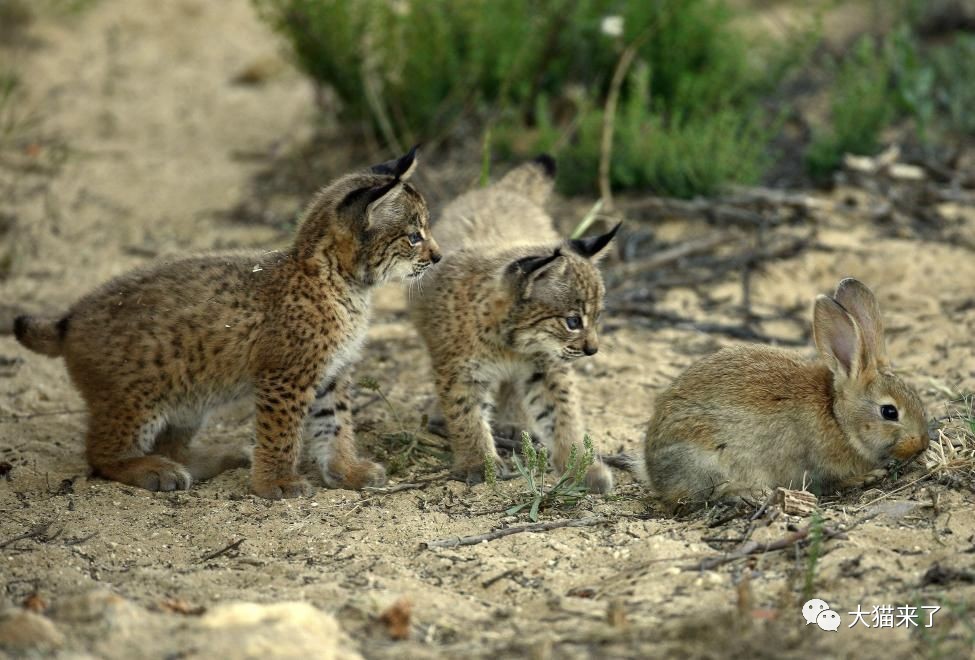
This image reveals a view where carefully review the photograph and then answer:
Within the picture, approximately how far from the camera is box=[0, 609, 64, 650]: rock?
161 inches

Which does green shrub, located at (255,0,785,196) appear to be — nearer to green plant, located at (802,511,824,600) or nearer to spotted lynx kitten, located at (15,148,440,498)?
spotted lynx kitten, located at (15,148,440,498)

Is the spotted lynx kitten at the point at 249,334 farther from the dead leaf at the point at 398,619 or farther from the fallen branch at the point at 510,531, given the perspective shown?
the dead leaf at the point at 398,619

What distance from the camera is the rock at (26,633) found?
13.4ft

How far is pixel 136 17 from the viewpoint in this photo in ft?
47.1

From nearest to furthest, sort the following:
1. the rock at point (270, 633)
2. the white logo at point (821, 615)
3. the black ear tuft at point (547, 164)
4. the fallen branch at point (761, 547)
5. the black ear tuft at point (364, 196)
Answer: the rock at point (270, 633) < the white logo at point (821, 615) < the fallen branch at point (761, 547) < the black ear tuft at point (364, 196) < the black ear tuft at point (547, 164)

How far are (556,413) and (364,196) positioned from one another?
5.23ft

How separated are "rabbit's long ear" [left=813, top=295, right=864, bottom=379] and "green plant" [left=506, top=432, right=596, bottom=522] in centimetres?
121

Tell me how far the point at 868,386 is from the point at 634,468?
4.14 feet

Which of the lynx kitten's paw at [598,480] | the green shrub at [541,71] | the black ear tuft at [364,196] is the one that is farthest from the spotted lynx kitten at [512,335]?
the green shrub at [541,71]

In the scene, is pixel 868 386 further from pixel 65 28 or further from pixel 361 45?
pixel 65 28

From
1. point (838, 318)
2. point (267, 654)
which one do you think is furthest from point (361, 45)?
point (267, 654)

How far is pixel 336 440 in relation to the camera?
663 cm

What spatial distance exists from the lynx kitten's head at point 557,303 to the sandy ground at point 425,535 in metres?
0.76

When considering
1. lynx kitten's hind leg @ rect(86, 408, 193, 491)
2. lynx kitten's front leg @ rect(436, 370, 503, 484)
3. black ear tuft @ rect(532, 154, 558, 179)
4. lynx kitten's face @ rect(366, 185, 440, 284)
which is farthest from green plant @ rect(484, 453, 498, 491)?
black ear tuft @ rect(532, 154, 558, 179)
